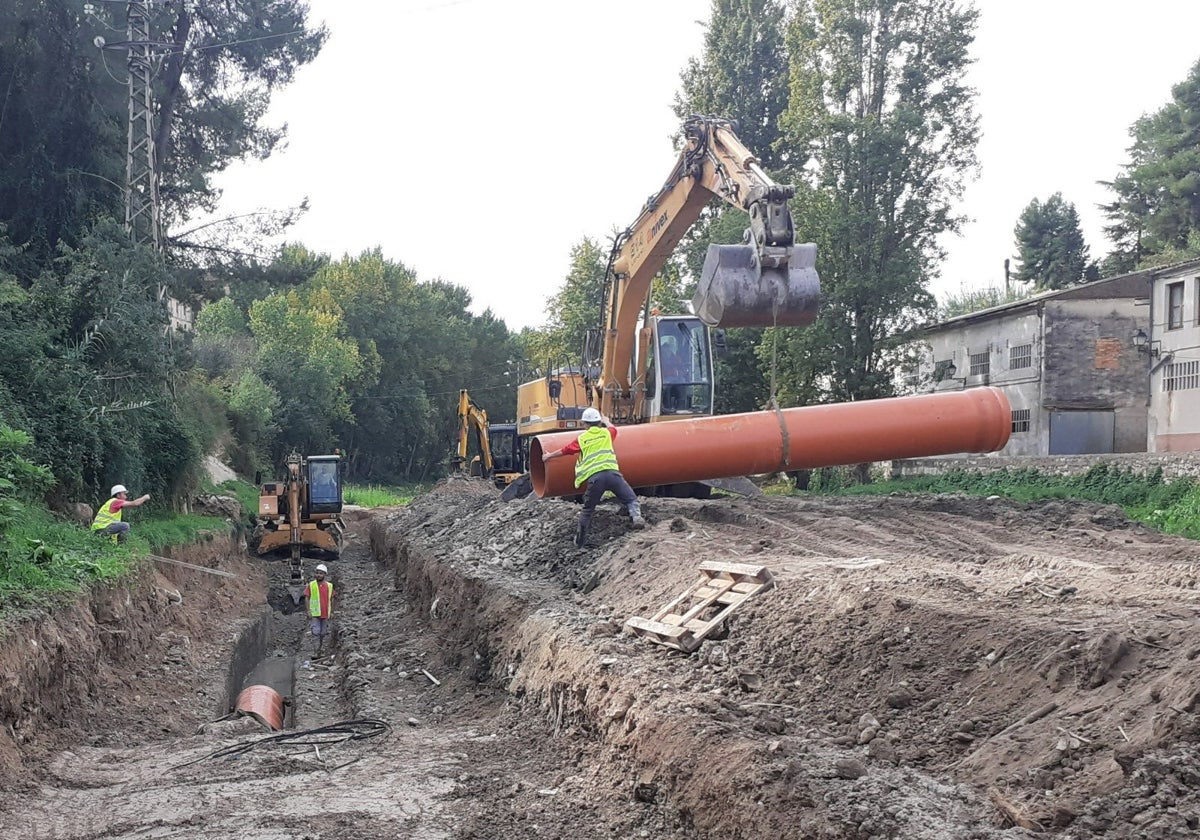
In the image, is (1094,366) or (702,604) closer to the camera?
(702,604)

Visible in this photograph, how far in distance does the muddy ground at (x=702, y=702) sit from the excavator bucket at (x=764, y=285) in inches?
91.5

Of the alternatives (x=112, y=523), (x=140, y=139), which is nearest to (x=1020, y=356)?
(x=140, y=139)

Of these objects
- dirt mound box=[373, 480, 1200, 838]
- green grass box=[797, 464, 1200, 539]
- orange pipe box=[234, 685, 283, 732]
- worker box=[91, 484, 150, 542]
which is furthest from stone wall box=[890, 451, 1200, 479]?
worker box=[91, 484, 150, 542]

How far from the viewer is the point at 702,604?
7.96 meters

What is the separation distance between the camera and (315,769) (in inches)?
323

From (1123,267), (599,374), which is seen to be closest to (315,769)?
(599,374)

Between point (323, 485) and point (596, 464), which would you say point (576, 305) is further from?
point (596, 464)

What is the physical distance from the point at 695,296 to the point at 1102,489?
12263 mm

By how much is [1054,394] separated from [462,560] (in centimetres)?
2081

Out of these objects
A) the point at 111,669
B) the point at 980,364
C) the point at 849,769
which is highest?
the point at 980,364

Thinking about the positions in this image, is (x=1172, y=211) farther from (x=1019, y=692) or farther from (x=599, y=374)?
(x=1019, y=692)

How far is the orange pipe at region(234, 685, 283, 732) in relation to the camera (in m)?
11.3

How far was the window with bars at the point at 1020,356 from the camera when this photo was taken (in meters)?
31.1

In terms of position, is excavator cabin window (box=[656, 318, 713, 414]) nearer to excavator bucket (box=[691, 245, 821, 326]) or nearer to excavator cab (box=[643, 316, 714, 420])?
excavator cab (box=[643, 316, 714, 420])
